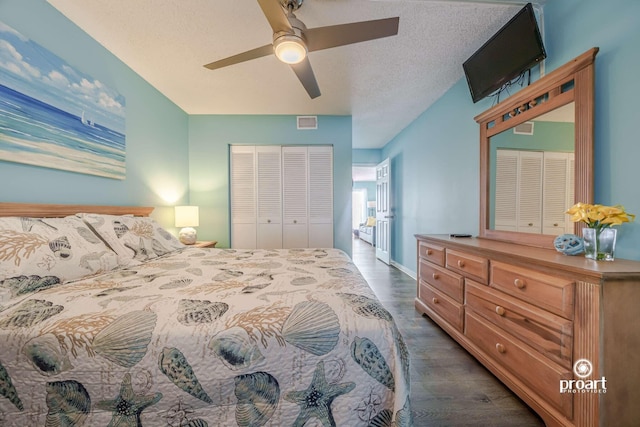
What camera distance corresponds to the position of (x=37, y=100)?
1611mm

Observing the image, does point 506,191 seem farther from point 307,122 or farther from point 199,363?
point 307,122

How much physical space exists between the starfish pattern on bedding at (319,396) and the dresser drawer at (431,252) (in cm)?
168

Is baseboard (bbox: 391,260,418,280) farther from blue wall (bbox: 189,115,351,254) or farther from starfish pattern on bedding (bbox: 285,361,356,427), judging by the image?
starfish pattern on bedding (bbox: 285,361,356,427)

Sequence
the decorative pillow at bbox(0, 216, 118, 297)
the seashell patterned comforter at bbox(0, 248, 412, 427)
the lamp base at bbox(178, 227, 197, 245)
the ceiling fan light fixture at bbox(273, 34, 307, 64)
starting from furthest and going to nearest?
the lamp base at bbox(178, 227, 197, 245), the ceiling fan light fixture at bbox(273, 34, 307, 64), the decorative pillow at bbox(0, 216, 118, 297), the seashell patterned comforter at bbox(0, 248, 412, 427)

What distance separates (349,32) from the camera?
4.81 feet

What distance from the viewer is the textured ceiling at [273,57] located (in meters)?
1.78

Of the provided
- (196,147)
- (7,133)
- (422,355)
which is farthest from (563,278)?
(196,147)

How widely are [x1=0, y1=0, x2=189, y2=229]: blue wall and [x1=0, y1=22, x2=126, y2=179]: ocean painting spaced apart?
9 cm

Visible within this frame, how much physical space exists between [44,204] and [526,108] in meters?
3.67

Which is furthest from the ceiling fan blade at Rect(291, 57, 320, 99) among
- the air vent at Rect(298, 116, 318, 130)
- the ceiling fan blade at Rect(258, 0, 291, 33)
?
the air vent at Rect(298, 116, 318, 130)

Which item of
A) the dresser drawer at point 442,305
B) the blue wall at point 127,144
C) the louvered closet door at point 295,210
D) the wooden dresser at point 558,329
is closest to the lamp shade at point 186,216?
the blue wall at point 127,144

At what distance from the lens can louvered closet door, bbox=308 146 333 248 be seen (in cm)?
380

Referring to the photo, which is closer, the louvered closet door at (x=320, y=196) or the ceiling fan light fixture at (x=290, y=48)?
the ceiling fan light fixture at (x=290, y=48)

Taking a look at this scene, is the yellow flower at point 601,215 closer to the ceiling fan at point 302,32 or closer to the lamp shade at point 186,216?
the ceiling fan at point 302,32
